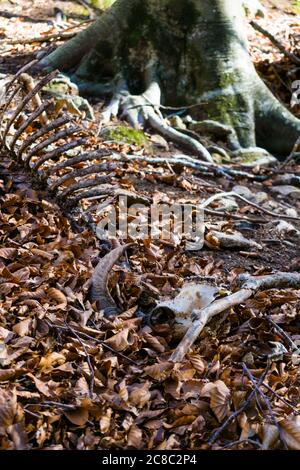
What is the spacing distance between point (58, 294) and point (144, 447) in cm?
115

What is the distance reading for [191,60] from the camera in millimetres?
7500

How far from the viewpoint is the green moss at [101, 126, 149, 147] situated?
6.39 metres

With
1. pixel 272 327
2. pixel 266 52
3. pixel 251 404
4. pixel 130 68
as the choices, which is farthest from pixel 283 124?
pixel 251 404

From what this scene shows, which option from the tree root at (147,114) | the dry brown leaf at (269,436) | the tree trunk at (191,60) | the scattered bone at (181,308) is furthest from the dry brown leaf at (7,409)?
the tree trunk at (191,60)

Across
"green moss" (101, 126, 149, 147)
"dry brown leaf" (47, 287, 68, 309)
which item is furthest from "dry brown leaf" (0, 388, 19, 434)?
"green moss" (101, 126, 149, 147)

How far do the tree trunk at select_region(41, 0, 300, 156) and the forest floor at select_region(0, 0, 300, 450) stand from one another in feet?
9.11

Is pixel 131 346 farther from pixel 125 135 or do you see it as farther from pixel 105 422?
pixel 125 135

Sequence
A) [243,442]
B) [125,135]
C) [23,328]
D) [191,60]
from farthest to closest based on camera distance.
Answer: [191,60] < [125,135] < [23,328] < [243,442]

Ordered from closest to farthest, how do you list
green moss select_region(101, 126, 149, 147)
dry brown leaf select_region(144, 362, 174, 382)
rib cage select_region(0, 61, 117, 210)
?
dry brown leaf select_region(144, 362, 174, 382), rib cage select_region(0, 61, 117, 210), green moss select_region(101, 126, 149, 147)

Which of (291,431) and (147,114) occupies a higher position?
(291,431)

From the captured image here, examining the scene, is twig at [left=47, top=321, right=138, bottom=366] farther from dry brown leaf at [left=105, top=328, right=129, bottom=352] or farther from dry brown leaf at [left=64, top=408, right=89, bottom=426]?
dry brown leaf at [left=64, top=408, right=89, bottom=426]

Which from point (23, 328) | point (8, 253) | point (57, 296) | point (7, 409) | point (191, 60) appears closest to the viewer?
point (7, 409)

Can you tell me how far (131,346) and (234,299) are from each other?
2.36ft

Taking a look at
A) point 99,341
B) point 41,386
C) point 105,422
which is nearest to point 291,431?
point 105,422
